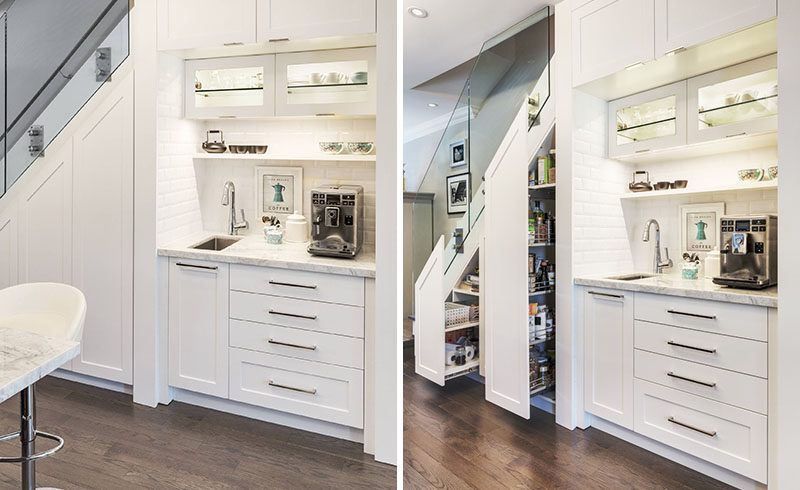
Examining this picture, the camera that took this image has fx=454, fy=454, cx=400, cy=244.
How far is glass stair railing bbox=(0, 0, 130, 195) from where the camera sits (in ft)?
9.30

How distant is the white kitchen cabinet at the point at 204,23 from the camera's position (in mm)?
2467

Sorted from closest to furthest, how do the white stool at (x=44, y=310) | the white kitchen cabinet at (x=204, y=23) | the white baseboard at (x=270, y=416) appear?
1. the white stool at (x=44, y=310)
2. the white baseboard at (x=270, y=416)
3. the white kitchen cabinet at (x=204, y=23)

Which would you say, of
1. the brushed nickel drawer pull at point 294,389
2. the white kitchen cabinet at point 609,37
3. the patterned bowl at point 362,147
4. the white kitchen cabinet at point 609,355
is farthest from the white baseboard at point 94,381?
the white kitchen cabinet at point 609,37

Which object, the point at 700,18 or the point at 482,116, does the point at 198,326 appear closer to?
the point at 482,116

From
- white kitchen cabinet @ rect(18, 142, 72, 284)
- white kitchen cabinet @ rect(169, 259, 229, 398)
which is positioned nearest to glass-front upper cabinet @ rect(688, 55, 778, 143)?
white kitchen cabinet @ rect(169, 259, 229, 398)

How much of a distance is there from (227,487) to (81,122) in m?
2.33

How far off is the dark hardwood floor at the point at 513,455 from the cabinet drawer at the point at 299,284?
36.3 inches

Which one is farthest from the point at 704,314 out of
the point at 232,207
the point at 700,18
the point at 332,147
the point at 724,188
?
the point at 232,207

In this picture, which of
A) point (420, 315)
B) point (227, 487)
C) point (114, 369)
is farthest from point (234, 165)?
point (227, 487)

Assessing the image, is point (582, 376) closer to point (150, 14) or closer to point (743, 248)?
point (743, 248)

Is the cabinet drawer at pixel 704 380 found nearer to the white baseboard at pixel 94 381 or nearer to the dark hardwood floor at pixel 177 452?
the dark hardwood floor at pixel 177 452

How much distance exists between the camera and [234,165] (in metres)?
3.06

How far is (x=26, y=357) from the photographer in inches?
43.9

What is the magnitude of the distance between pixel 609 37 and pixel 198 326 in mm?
2852
